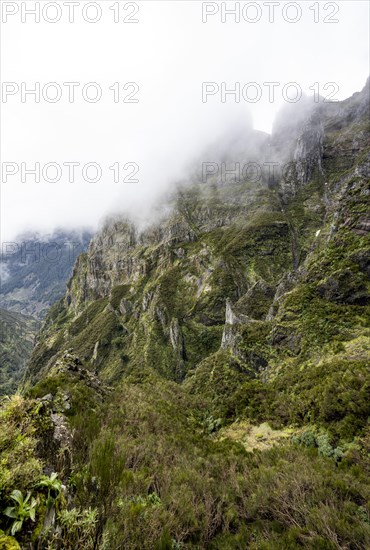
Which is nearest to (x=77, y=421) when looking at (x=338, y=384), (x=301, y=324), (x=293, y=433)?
(x=293, y=433)

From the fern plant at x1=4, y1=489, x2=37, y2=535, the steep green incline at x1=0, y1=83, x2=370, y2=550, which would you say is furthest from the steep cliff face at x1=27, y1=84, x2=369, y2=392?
the fern plant at x1=4, y1=489, x2=37, y2=535

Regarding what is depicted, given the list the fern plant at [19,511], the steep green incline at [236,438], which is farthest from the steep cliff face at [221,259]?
the fern plant at [19,511]

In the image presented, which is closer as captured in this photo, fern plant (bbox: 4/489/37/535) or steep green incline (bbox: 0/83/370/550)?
fern plant (bbox: 4/489/37/535)

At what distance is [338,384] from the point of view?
23422mm

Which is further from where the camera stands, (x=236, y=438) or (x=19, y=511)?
(x=236, y=438)

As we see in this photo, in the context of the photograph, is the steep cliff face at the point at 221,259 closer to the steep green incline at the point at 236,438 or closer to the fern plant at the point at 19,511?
the steep green incline at the point at 236,438

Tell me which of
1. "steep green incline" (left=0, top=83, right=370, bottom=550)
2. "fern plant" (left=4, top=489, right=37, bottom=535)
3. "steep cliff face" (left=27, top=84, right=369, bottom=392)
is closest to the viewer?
"fern plant" (left=4, top=489, right=37, bottom=535)

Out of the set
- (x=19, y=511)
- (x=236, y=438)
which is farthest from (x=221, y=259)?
(x=19, y=511)

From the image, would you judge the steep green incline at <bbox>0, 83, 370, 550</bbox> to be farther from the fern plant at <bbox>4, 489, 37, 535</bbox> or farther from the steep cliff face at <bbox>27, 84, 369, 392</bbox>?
the steep cliff face at <bbox>27, 84, 369, 392</bbox>

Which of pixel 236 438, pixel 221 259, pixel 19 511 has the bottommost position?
pixel 221 259

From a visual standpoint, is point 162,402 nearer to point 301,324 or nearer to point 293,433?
point 293,433

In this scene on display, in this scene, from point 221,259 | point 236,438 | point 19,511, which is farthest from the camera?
point 221,259

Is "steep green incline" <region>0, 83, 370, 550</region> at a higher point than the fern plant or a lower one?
lower

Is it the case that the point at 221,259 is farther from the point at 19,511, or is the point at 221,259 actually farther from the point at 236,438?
the point at 19,511
